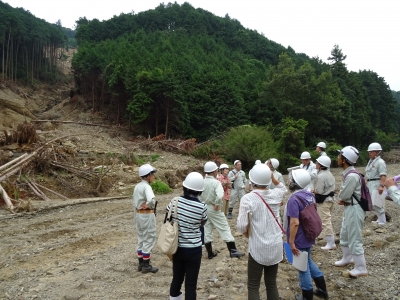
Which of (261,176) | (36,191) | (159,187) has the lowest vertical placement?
(159,187)

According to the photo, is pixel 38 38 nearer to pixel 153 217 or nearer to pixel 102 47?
pixel 102 47

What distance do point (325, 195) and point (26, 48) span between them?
2140 inches

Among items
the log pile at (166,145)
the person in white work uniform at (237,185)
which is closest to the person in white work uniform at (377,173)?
the person in white work uniform at (237,185)

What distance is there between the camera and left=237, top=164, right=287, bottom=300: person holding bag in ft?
11.1

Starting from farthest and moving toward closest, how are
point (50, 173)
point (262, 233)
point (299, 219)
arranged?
1. point (50, 173)
2. point (299, 219)
3. point (262, 233)

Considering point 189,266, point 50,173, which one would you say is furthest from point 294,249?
point 50,173

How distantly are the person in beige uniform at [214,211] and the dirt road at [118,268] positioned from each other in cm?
24

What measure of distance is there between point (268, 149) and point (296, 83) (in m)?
11.7

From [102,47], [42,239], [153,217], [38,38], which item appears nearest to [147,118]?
[102,47]

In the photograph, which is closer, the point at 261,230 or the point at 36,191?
the point at 261,230

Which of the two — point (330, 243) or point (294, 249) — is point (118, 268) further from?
point (330, 243)

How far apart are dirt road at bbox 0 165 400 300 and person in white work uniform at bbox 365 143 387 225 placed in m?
0.34

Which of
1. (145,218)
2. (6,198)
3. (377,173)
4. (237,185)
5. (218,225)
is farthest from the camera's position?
(6,198)

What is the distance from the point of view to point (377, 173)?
22.5ft
